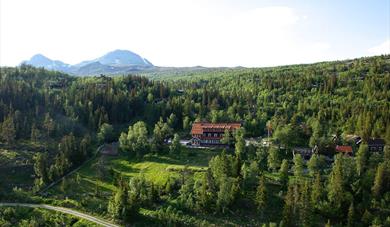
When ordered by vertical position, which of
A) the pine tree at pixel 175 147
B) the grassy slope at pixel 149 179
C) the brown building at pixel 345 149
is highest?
the brown building at pixel 345 149

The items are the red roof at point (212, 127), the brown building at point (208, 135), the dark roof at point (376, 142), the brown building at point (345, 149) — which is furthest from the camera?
the red roof at point (212, 127)

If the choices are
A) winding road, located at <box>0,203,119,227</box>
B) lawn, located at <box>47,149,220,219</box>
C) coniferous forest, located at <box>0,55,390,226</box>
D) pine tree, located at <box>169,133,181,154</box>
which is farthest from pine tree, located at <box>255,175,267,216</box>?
pine tree, located at <box>169,133,181,154</box>

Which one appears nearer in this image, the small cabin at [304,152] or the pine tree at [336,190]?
the pine tree at [336,190]

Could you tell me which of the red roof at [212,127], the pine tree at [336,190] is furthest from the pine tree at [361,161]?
the red roof at [212,127]

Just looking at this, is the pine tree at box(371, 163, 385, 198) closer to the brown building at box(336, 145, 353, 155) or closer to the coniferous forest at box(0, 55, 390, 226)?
the coniferous forest at box(0, 55, 390, 226)

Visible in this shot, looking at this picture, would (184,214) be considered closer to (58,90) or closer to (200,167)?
(200,167)

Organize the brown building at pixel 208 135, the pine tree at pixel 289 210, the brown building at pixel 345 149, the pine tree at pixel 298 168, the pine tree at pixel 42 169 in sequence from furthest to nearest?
the brown building at pixel 208 135 → the brown building at pixel 345 149 → the pine tree at pixel 42 169 → the pine tree at pixel 298 168 → the pine tree at pixel 289 210

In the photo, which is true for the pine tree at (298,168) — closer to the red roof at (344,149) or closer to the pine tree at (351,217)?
the pine tree at (351,217)

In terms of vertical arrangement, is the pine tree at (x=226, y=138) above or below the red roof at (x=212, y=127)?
below

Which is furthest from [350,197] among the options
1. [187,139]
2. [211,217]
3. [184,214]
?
[187,139]
